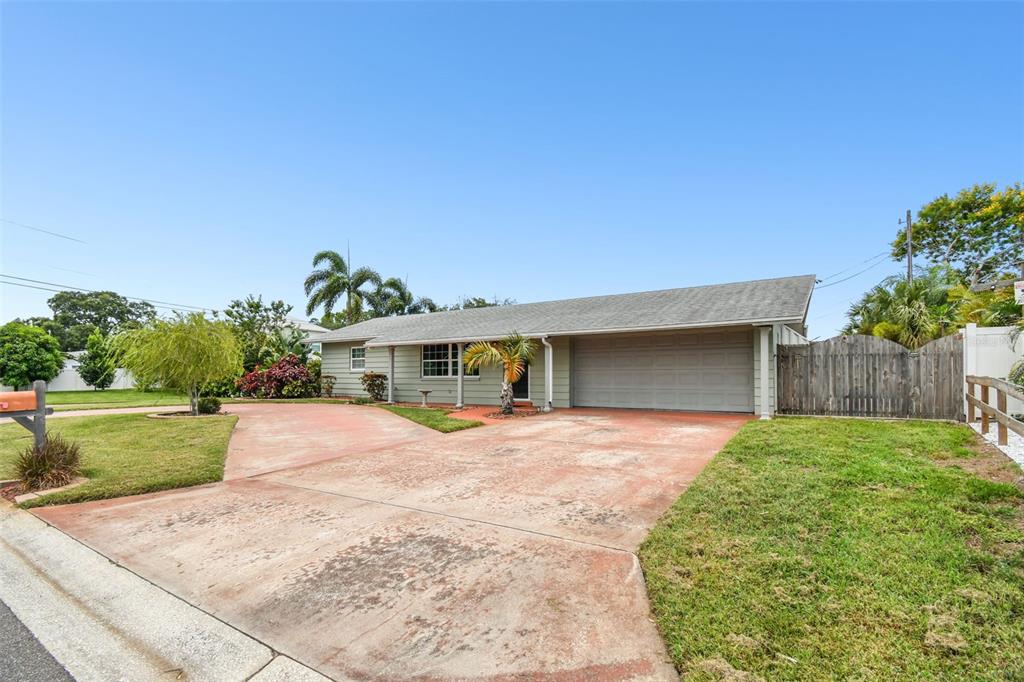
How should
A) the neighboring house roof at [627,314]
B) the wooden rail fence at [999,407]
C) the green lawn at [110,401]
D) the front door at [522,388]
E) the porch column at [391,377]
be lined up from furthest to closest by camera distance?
1. the porch column at [391,377]
2. the green lawn at [110,401]
3. the front door at [522,388]
4. the neighboring house roof at [627,314]
5. the wooden rail fence at [999,407]

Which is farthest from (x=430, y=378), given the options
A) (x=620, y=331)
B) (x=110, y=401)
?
(x=110, y=401)

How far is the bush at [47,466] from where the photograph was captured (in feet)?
18.2

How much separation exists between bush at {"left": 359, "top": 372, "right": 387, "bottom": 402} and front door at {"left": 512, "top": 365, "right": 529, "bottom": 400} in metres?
5.77

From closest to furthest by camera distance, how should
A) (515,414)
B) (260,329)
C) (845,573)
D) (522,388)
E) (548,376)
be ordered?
(845,573), (515,414), (548,376), (522,388), (260,329)

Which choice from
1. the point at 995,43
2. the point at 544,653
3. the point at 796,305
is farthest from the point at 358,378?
the point at 995,43

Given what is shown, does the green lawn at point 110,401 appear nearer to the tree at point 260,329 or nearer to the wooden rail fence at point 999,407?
the tree at point 260,329

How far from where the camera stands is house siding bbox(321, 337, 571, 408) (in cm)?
1427

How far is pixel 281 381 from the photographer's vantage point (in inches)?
786

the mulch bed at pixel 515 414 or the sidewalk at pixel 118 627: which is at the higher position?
the sidewalk at pixel 118 627

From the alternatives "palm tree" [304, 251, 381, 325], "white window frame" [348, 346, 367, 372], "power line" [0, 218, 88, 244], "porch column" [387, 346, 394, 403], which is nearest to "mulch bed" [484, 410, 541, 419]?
"porch column" [387, 346, 394, 403]

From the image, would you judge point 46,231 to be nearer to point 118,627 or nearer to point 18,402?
point 18,402

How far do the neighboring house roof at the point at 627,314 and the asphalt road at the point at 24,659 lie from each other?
36.0 feet

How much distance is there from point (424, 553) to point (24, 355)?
99.9ft

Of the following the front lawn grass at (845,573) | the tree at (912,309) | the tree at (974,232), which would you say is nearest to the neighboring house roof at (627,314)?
the tree at (912,309)
